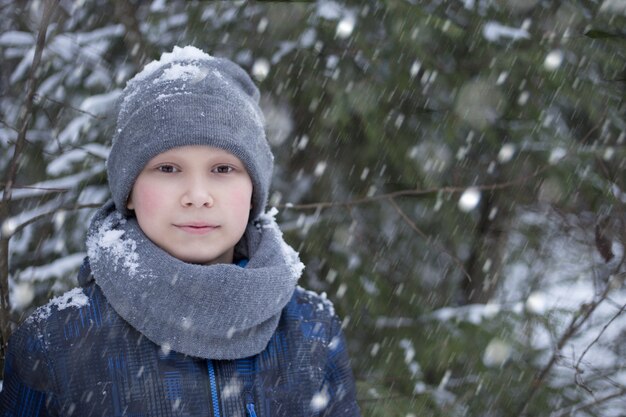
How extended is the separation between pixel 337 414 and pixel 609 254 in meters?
1.87

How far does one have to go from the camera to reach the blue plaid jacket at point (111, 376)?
1.99 metres

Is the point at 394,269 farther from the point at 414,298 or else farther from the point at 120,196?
the point at 120,196

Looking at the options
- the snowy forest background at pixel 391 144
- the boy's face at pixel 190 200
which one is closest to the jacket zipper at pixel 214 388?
the boy's face at pixel 190 200

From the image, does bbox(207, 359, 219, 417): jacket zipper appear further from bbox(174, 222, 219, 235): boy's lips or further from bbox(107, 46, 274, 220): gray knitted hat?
bbox(107, 46, 274, 220): gray knitted hat

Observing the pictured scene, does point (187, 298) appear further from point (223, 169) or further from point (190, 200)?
point (223, 169)

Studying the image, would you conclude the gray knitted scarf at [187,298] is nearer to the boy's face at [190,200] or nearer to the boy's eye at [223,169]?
the boy's face at [190,200]

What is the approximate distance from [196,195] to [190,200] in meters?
0.02

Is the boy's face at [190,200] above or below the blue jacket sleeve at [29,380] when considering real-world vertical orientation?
above

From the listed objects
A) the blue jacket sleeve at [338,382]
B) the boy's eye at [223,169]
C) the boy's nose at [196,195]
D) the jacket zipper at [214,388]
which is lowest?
the blue jacket sleeve at [338,382]

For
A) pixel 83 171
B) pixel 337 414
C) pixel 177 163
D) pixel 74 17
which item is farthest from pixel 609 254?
pixel 74 17

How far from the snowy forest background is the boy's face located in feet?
2.97

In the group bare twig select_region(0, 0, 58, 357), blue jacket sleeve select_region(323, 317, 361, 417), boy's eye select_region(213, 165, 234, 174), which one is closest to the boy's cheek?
boy's eye select_region(213, 165, 234, 174)

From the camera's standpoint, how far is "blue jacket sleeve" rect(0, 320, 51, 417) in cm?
199

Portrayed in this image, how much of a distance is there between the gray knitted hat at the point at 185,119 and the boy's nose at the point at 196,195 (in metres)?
0.13
